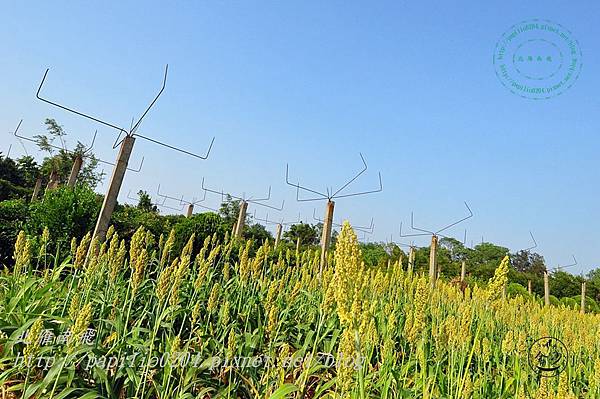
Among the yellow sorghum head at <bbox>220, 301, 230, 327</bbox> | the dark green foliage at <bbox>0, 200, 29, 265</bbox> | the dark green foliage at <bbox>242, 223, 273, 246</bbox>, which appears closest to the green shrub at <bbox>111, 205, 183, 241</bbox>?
the dark green foliage at <bbox>0, 200, 29, 265</bbox>

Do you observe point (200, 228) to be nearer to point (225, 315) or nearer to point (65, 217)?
point (65, 217)

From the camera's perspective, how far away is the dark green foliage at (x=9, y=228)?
6.57 metres

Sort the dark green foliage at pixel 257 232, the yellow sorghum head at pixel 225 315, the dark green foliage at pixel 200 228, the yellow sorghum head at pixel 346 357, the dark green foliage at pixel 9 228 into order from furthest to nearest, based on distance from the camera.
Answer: the dark green foliage at pixel 257 232, the dark green foliage at pixel 200 228, the dark green foliage at pixel 9 228, the yellow sorghum head at pixel 225 315, the yellow sorghum head at pixel 346 357

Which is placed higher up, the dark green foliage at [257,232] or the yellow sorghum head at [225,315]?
the dark green foliage at [257,232]

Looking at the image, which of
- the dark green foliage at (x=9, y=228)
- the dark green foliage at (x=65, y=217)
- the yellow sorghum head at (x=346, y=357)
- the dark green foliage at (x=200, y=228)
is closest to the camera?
the yellow sorghum head at (x=346, y=357)

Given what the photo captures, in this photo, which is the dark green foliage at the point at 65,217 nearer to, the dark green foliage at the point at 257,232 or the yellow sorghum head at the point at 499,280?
the yellow sorghum head at the point at 499,280

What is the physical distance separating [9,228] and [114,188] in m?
4.24

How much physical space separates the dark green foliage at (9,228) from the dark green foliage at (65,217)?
443mm

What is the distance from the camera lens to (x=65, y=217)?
6.20 m

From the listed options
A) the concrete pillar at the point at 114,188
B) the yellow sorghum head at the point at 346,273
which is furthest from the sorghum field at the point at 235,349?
the concrete pillar at the point at 114,188

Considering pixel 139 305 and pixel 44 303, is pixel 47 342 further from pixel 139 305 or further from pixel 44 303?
pixel 139 305

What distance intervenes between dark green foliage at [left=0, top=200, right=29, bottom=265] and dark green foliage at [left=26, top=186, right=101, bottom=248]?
0.44 metres

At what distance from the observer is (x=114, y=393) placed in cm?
227

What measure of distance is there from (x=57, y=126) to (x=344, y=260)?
153 ft
